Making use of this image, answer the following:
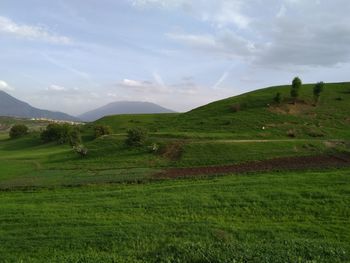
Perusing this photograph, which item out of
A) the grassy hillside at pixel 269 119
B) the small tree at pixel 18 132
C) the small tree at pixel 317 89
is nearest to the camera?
the grassy hillside at pixel 269 119

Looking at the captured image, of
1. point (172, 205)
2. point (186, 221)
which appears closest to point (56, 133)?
point (172, 205)

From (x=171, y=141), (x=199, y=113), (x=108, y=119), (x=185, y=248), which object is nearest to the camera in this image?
(x=185, y=248)

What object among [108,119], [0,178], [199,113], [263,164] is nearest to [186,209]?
[263,164]

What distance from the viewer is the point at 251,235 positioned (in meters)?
22.9

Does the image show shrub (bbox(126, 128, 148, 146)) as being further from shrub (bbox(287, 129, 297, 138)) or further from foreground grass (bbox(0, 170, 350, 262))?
shrub (bbox(287, 129, 297, 138))

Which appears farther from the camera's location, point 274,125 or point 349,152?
point 274,125

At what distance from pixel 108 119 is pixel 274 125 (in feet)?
190

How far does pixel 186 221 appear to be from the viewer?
86.0 feet

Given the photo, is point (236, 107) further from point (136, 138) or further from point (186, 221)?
point (186, 221)

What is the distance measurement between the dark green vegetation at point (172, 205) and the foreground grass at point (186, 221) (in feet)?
0.24

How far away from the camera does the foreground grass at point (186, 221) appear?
51.8ft

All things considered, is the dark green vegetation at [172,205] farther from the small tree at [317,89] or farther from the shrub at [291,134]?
the small tree at [317,89]

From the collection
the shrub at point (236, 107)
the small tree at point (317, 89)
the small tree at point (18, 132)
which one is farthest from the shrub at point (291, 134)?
the small tree at point (18, 132)

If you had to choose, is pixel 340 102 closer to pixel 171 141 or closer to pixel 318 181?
pixel 171 141
